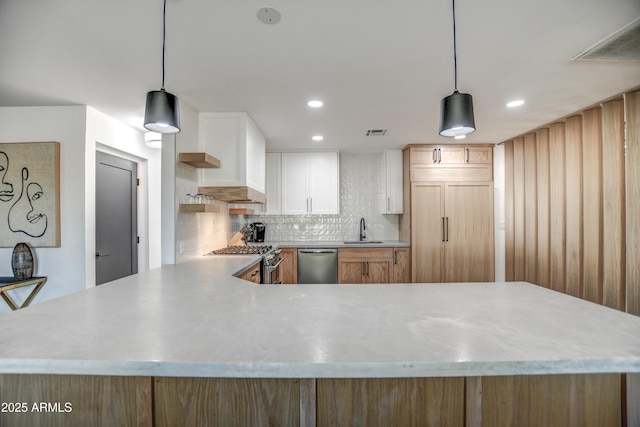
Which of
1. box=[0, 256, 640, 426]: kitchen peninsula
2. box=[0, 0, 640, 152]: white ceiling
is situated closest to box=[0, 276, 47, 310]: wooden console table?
box=[0, 0, 640, 152]: white ceiling

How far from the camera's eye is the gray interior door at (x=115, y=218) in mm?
3201

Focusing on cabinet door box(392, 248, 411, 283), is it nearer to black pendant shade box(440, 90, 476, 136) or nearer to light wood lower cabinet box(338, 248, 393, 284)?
light wood lower cabinet box(338, 248, 393, 284)

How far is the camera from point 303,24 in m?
1.64

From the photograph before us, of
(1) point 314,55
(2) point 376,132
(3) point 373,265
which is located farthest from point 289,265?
(1) point 314,55

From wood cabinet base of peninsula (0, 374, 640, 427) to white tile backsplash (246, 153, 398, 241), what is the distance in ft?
13.1

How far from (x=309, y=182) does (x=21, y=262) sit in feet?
Answer: 10.9

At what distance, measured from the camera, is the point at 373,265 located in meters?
4.31

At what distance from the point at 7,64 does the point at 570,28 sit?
3.56 m

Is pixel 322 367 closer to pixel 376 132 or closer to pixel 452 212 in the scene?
pixel 376 132

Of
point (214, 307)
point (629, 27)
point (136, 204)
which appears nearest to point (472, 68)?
point (629, 27)

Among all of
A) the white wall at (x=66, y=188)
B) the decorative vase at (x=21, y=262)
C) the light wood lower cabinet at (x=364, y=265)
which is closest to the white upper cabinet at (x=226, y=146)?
the white wall at (x=66, y=188)

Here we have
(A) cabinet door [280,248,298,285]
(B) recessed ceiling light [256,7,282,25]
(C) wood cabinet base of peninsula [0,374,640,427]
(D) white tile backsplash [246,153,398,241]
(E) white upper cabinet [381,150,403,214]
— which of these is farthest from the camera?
(D) white tile backsplash [246,153,398,241]

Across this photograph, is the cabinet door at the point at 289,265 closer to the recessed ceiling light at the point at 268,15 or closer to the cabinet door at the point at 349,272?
the cabinet door at the point at 349,272

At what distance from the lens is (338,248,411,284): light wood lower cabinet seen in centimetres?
429
